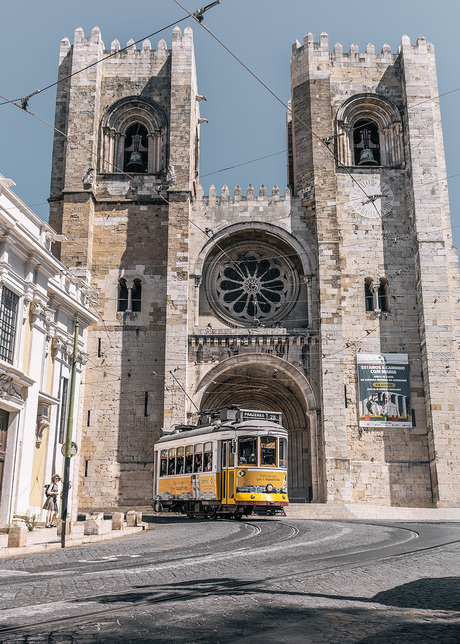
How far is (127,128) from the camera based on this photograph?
31.5 m

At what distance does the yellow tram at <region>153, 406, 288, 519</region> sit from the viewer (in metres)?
17.9

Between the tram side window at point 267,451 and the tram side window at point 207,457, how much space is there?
5.04 ft

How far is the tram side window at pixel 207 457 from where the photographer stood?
18.8 m

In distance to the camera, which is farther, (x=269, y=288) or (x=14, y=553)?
(x=269, y=288)

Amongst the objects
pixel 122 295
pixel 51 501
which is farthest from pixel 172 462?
pixel 122 295

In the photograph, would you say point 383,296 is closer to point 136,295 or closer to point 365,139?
point 365,139

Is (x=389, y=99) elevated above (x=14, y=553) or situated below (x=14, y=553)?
above

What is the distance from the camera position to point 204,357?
27719 mm

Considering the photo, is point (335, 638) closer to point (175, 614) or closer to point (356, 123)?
point (175, 614)

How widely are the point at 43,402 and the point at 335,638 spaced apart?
51.0ft

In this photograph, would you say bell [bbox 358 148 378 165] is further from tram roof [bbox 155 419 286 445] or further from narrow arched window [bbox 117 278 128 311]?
tram roof [bbox 155 419 286 445]

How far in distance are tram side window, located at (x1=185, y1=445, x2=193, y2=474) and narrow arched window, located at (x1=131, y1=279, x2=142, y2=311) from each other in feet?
32.2

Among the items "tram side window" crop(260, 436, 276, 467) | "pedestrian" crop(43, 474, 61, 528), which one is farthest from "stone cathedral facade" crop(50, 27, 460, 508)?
"pedestrian" crop(43, 474, 61, 528)

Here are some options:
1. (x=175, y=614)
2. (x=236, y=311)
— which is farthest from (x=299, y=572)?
(x=236, y=311)
